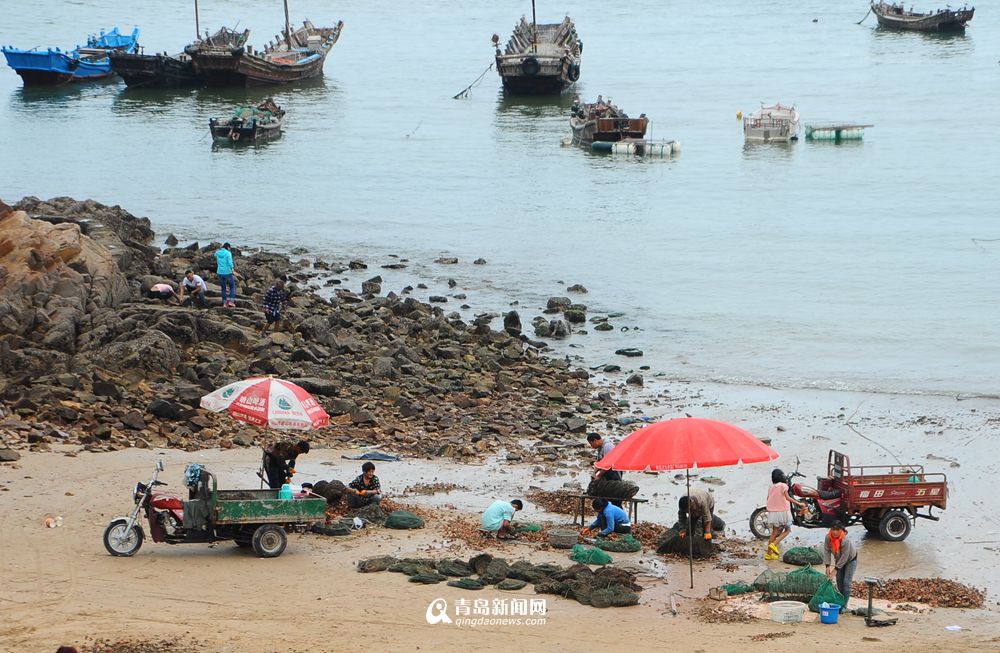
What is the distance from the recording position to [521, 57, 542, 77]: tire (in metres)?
73.8

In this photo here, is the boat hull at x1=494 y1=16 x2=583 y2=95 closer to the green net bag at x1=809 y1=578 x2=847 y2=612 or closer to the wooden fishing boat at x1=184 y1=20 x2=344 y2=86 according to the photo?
the wooden fishing boat at x1=184 y1=20 x2=344 y2=86

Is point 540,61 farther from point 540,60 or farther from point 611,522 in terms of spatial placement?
point 611,522

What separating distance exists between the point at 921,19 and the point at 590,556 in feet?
314

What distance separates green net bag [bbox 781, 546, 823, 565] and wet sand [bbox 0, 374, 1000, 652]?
321 millimetres

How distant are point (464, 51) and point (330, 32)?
13.6 m

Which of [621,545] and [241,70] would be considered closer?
[621,545]

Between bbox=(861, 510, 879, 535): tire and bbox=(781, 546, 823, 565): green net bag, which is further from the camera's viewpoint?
bbox=(861, 510, 879, 535): tire

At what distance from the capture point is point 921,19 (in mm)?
99250

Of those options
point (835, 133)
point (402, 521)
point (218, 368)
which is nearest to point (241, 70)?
point (835, 133)

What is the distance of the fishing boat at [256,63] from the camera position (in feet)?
250

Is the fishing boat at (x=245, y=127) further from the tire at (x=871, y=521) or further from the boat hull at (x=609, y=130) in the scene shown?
the tire at (x=871, y=521)

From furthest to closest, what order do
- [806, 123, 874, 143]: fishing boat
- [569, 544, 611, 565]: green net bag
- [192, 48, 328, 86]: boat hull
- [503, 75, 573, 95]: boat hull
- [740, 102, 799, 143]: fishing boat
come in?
[192, 48, 328, 86]: boat hull, [503, 75, 573, 95]: boat hull, [806, 123, 874, 143]: fishing boat, [740, 102, 799, 143]: fishing boat, [569, 544, 611, 565]: green net bag

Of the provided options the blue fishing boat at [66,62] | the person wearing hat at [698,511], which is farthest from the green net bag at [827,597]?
the blue fishing boat at [66,62]

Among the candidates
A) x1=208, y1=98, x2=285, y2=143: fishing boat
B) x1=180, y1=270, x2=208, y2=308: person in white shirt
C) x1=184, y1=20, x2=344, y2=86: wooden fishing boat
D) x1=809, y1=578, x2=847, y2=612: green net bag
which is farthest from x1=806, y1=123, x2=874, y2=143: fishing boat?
x1=809, y1=578, x2=847, y2=612: green net bag
